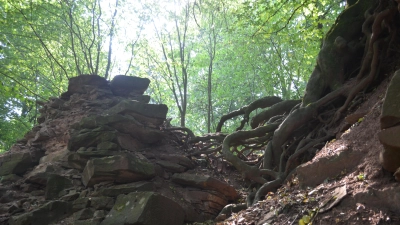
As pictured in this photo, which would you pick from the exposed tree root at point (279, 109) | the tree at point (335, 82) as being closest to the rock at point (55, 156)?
the tree at point (335, 82)

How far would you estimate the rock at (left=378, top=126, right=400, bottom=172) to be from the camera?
9.96 feet

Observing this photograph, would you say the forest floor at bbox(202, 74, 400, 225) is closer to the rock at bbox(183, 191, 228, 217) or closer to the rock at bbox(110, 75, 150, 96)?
the rock at bbox(183, 191, 228, 217)

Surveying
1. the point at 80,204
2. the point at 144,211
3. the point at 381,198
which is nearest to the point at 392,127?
the point at 381,198

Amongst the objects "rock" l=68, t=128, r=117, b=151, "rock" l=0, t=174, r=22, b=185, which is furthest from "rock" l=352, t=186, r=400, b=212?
"rock" l=0, t=174, r=22, b=185

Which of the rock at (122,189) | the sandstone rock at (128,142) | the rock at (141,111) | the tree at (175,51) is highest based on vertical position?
the tree at (175,51)

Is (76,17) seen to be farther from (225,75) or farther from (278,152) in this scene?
(278,152)

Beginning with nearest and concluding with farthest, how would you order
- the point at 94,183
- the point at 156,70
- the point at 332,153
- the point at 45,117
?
the point at 332,153 < the point at 94,183 < the point at 45,117 < the point at 156,70

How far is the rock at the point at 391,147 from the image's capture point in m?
3.03

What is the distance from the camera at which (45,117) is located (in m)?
12.3

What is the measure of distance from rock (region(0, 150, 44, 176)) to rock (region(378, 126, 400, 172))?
9.45 m

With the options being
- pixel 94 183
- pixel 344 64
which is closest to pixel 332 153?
pixel 344 64

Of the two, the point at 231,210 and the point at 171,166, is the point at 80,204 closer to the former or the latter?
the point at 171,166

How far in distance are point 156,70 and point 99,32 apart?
387 cm

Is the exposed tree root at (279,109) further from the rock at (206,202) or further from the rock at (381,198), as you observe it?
the rock at (381,198)
